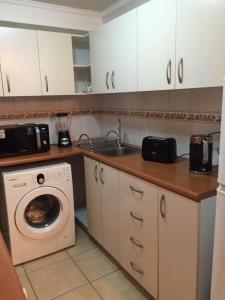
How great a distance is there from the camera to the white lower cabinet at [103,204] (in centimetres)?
200

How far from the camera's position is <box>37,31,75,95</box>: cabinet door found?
2459 mm

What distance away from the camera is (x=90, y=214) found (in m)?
2.46

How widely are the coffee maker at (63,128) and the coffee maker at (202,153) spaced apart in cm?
149

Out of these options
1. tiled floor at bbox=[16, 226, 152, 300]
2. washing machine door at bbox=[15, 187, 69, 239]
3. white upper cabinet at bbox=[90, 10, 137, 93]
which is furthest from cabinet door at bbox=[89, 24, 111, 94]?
tiled floor at bbox=[16, 226, 152, 300]

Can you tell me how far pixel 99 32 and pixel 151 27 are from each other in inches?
30.5

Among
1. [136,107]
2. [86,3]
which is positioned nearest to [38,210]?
[136,107]

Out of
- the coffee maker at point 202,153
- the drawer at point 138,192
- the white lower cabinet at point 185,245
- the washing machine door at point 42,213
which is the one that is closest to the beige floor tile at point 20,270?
the washing machine door at point 42,213

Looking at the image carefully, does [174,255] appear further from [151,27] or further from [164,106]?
[151,27]

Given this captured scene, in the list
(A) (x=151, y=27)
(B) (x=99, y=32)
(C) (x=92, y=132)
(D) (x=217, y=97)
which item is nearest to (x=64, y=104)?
(C) (x=92, y=132)

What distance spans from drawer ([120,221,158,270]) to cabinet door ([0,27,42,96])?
5.01 feet

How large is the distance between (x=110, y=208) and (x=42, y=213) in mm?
747

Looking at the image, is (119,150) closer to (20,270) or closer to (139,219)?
(139,219)

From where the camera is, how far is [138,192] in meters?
1.70

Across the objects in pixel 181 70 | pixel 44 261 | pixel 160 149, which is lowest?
pixel 44 261
